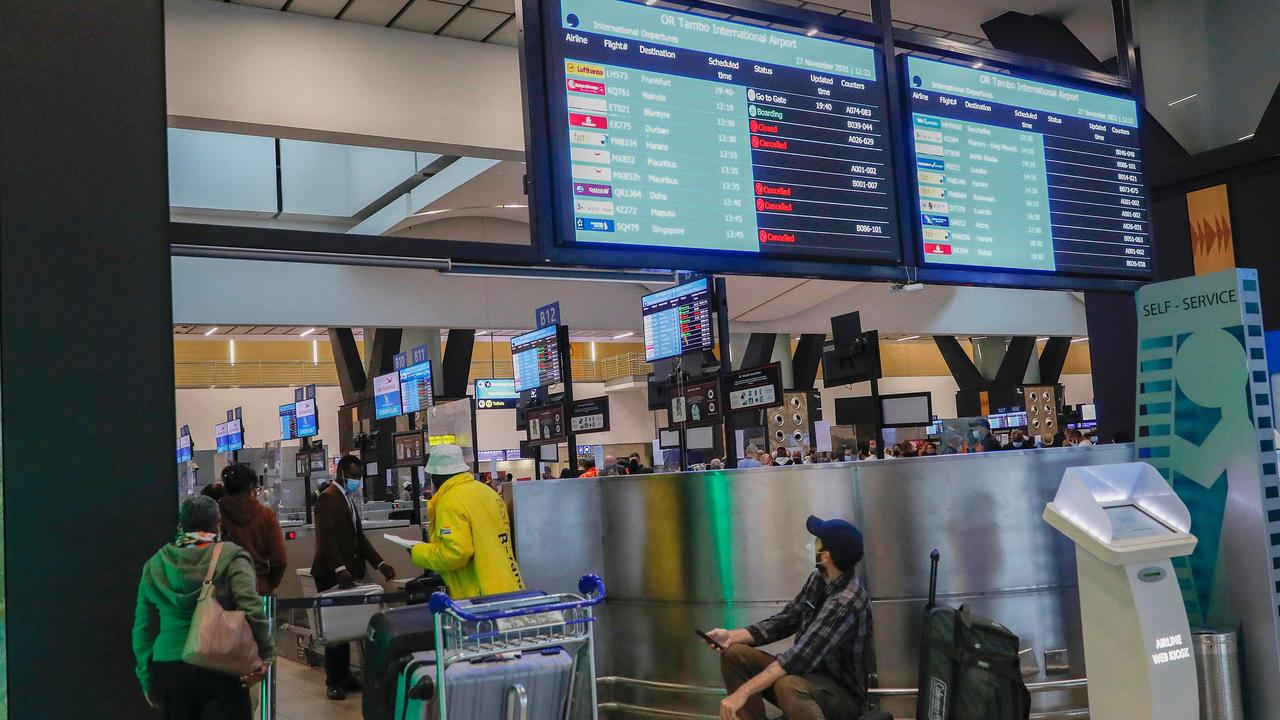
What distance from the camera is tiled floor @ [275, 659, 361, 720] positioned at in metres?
6.55

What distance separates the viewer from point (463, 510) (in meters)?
4.58

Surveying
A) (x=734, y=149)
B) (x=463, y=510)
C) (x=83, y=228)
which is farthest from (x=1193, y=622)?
(x=83, y=228)

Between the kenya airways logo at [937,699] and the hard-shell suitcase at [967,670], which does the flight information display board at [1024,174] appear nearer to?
the hard-shell suitcase at [967,670]

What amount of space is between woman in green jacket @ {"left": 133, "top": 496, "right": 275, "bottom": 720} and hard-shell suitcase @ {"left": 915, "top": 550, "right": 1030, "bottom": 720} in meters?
2.74

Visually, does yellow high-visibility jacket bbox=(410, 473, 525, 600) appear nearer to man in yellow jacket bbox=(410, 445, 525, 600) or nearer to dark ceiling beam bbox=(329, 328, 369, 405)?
man in yellow jacket bbox=(410, 445, 525, 600)

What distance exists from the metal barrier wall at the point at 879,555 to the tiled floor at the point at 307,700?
2139mm

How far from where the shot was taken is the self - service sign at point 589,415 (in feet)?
28.3

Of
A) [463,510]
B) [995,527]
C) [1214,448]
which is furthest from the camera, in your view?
[995,527]

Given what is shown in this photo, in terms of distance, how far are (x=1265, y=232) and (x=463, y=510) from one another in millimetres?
5576

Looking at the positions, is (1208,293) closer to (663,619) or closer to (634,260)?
(634,260)

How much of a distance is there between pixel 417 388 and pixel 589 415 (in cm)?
391

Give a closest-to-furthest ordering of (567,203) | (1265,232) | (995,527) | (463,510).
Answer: (567,203) < (463,510) < (995,527) < (1265,232)

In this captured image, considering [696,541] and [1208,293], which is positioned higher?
[1208,293]

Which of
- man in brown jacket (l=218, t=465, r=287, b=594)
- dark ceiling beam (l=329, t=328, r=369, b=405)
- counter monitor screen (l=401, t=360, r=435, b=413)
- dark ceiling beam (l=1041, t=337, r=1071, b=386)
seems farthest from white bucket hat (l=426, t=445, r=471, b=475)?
dark ceiling beam (l=1041, t=337, r=1071, b=386)
